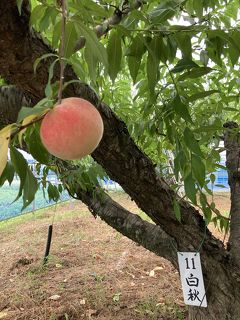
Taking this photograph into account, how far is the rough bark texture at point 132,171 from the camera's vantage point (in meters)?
0.90

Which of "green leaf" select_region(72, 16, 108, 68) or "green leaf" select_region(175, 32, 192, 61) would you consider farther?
"green leaf" select_region(175, 32, 192, 61)

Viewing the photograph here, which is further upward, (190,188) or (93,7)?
(93,7)

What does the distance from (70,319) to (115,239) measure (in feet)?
8.96

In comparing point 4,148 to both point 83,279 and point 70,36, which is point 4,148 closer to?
point 70,36

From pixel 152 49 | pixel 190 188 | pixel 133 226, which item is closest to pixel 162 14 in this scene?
pixel 152 49

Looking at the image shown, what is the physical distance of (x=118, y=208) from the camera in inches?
85.3

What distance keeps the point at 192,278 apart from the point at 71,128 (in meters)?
1.47

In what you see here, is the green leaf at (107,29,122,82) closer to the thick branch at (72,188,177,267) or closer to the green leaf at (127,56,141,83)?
the green leaf at (127,56,141,83)

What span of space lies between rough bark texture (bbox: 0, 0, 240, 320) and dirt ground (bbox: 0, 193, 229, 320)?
2.97ft

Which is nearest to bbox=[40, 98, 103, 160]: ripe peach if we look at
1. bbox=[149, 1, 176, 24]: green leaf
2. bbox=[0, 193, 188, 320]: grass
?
bbox=[149, 1, 176, 24]: green leaf

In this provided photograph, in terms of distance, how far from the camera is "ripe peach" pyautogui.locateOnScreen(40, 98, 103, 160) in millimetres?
468

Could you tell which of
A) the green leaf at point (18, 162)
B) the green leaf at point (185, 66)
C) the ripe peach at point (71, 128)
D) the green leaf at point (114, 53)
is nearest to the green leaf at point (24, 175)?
the green leaf at point (18, 162)

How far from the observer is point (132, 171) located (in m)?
1.41

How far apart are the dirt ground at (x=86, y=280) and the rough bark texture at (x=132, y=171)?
2.97 ft
